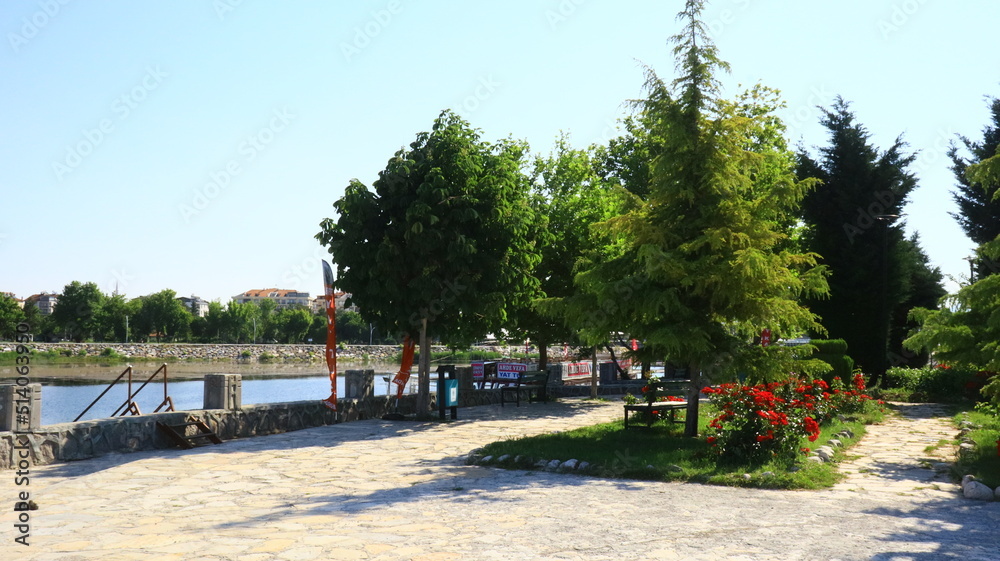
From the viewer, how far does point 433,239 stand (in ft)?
56.5

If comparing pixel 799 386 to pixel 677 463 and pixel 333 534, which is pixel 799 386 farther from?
pixel 333 534

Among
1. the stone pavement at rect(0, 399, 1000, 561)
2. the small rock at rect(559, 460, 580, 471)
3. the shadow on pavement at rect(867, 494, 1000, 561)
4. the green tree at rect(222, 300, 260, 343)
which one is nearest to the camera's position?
the shadow on pavement at rect(867, 494, 1000, 561)

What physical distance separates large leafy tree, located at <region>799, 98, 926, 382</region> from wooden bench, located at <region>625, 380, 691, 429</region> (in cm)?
1010

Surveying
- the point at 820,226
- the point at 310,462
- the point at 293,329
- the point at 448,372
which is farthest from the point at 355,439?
the point at 293,329

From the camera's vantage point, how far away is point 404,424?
1781 centimetres

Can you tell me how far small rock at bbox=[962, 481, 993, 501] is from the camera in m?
8.98

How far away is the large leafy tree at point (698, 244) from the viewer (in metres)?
12.7

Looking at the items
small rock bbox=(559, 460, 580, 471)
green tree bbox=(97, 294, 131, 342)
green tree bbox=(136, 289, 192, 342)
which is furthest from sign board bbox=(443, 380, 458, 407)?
green tree bbox=(136, 289, 192, 342)

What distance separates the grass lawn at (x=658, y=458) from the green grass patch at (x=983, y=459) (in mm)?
1642

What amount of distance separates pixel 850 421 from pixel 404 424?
32.6 ft

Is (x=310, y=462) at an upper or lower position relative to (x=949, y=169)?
lower

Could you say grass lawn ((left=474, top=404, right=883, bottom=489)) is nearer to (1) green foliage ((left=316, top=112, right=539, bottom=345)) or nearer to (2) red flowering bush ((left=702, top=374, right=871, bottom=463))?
(2) red flowering bush ((left=702, top=374, right=871, bottom=463))

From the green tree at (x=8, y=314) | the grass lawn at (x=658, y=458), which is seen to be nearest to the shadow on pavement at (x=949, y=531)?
the grass lawn at (x=658, y=458)

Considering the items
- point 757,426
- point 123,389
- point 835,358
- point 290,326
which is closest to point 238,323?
point 290,326
